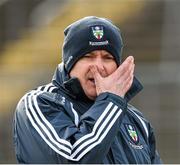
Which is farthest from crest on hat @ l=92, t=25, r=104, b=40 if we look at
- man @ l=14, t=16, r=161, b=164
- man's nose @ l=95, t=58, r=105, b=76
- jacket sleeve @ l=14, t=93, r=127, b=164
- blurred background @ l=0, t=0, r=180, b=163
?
blurred background @ l=0, t=0, r=180, b=163

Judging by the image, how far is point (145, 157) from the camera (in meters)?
3.36

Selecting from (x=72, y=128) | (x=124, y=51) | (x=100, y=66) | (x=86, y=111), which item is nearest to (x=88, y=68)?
(x=100, y=66)

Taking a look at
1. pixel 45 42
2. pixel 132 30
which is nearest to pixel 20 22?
pixel 45 42

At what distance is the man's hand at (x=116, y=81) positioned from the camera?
3217 millimetres

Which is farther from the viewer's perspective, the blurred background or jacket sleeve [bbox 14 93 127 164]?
the blurred background

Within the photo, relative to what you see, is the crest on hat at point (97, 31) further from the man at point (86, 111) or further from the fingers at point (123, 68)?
the fingers at point (123, 68)

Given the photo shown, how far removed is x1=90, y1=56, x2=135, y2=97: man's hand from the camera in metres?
3.22

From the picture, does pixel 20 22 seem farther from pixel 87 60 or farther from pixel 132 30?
pixel 87 60

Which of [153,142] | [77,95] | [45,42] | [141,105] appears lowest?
[141,105]

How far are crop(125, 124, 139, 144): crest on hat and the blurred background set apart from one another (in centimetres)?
590

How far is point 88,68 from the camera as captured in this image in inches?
129

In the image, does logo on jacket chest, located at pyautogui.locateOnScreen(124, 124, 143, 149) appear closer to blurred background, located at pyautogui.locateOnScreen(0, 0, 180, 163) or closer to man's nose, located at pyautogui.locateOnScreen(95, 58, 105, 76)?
man's nose, located at pyautogui.locateOnScreen(95, 58, 105, 76)

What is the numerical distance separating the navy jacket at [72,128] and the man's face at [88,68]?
0.11 ft

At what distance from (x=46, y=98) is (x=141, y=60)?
740 centimetres
